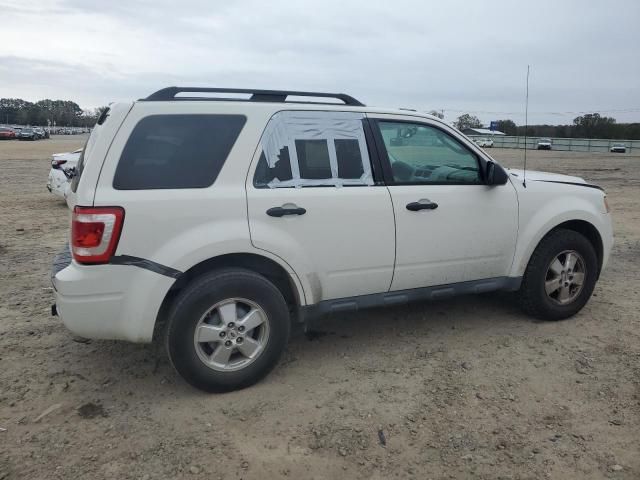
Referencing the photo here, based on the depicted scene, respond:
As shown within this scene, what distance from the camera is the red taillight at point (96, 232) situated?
125 inches

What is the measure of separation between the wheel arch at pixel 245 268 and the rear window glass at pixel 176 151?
20.0 inches

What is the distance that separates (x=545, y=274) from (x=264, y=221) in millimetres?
2580

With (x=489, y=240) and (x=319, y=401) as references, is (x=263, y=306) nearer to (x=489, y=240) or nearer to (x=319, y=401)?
(x=319, y=401)

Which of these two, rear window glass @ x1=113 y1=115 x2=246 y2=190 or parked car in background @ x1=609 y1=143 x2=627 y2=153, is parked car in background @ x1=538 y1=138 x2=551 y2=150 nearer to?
parked car in background @ x1=609 y1=143 x2=627 y2=153

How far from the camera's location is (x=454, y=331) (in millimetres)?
4672

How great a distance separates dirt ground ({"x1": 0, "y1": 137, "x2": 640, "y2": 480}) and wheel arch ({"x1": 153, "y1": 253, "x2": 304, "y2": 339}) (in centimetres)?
58

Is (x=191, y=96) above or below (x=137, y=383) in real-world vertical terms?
above

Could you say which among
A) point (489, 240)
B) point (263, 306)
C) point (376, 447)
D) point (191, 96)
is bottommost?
point (376, 447)

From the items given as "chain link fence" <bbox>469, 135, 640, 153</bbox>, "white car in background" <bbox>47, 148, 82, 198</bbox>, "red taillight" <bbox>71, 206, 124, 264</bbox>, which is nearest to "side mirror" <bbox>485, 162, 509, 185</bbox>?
"red taillight" <bbox>71, 206, 124, 264</bbox>

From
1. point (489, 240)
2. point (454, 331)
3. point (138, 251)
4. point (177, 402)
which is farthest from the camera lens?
point (454, 331)

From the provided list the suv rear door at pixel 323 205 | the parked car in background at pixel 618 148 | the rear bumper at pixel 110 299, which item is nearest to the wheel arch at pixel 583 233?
the suv rear door at pixel 323 205

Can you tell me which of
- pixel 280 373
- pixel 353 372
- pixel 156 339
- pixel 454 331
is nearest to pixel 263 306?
pixel 280 373

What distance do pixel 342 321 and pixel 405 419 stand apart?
5.49 feet

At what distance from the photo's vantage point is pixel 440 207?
4125 mm
